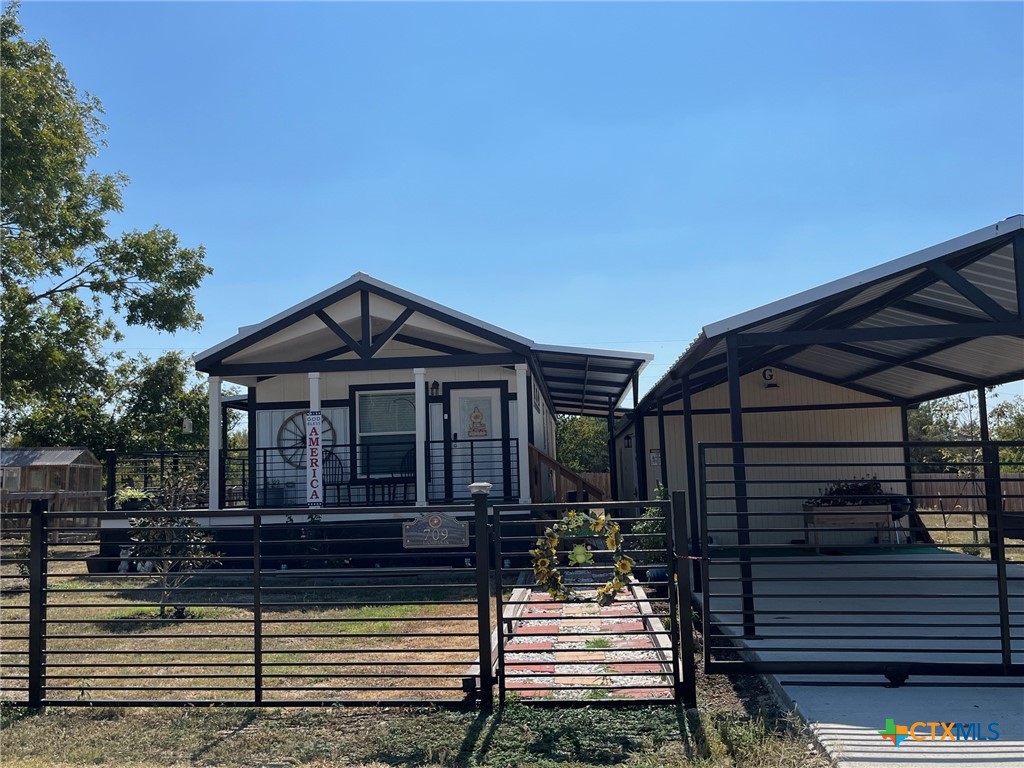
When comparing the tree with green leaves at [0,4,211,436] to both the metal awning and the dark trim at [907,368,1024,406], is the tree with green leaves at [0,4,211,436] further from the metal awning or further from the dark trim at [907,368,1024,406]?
the dark trim at [907,368,1024,406]

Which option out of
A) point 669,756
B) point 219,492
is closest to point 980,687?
point 669,756

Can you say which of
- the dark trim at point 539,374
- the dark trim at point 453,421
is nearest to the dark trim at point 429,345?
the dark trim at point 453,421

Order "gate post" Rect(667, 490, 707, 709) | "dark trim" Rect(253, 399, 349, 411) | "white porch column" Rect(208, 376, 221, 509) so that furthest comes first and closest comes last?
"dark trim" Rect(253, 399, 349, 411) < "white porch column" Rect(208, 376, 221, 509) < "gate post" Rect(667, 490, 707, 709)

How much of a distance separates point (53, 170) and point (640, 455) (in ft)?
38.9

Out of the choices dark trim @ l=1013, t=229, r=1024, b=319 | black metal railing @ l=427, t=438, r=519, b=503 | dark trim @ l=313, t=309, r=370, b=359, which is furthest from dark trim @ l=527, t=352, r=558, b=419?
dark trim @ l=1013, t=229, r=1024, b=319

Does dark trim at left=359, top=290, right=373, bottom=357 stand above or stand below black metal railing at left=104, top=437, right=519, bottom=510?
above

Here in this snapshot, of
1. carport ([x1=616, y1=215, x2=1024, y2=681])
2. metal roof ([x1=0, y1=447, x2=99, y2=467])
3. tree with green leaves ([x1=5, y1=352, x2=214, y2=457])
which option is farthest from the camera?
tree with green leaves ([x1=5, y1=352, x2=214, y2=457])

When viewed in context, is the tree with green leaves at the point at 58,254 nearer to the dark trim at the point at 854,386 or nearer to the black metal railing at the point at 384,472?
the black metal railing at the point at 384,472

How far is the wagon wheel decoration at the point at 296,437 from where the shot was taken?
15.1 meters

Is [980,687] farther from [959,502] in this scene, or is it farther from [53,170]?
[959,502]

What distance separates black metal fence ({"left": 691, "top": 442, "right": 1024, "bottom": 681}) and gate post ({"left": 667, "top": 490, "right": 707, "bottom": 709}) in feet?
1.48

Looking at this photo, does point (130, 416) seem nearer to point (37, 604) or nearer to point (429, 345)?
point (429, 345)

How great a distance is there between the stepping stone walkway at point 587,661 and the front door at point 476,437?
5.84 meters

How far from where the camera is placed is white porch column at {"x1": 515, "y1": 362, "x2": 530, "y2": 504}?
13.3 m
